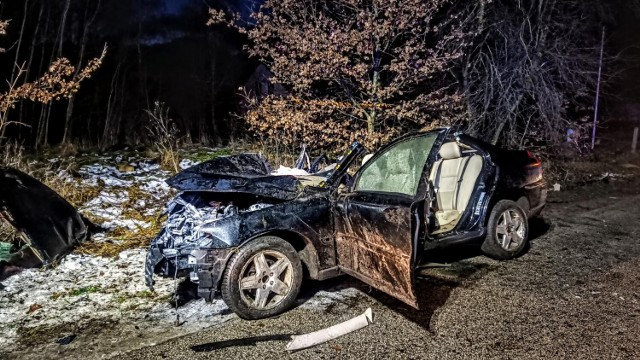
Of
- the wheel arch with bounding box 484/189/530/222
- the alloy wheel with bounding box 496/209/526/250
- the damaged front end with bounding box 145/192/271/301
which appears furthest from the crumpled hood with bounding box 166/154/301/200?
the alloy wheel with bounding box 496/209/526/250

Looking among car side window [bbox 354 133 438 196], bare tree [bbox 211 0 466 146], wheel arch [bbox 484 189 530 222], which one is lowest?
wheel arch [bbox 484 189 530 222]

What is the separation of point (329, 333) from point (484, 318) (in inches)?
53.6

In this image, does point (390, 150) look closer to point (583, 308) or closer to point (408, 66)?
point (583, 308)

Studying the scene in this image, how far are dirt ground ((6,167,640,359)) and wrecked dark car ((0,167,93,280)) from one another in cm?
196

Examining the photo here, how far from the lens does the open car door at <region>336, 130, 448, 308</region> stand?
3541mm

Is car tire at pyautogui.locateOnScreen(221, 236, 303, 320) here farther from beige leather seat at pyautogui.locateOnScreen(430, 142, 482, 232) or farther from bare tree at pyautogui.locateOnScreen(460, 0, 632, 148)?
bare tree at pyautogui.locateOnScreen(460, 0, 632, 148)

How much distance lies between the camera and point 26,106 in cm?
1850

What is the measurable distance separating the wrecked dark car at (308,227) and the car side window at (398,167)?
11mm

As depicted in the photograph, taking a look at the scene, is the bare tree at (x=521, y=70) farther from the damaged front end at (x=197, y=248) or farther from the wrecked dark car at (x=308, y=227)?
the damaged front end at (x=197, y=248)

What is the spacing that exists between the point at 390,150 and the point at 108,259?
3690 millimetres

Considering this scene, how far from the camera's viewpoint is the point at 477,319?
3.85 metres

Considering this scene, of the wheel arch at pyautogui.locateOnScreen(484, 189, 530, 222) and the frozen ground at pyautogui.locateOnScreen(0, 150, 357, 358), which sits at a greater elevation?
the wheel arch at pyautogui.locateOnScreen(484, 189, 530, 222)

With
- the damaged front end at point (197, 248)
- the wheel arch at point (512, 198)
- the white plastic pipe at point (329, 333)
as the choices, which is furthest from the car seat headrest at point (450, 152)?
the damaged front end at point (197, 248)

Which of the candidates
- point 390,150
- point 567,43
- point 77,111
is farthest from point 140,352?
point 77,111
